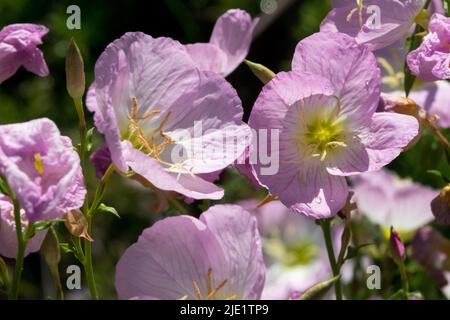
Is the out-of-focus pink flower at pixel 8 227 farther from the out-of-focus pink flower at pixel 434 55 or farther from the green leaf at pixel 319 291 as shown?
the out-of-focus pink flower at pixel 434 55

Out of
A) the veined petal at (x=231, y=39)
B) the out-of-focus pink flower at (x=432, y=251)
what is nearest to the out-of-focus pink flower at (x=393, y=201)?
the out-of-focus pink flower at (x=432, y=251)

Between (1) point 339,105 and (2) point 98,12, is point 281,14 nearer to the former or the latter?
(2) point 98,12

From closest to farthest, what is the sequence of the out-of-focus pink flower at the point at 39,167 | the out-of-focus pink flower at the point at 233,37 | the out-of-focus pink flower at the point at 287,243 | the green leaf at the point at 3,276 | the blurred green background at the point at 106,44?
the out-of-focus pink flower at the point at 39,167 → the green leaf at the point at 3,276 → the out-of-focus pink flower at the point at 233,37 → the out-of-focus pink flower at the point at 287,243 → the blurred green background at the point at 106,44

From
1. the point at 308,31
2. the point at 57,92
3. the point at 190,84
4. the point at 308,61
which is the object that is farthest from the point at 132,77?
the point at 57,92

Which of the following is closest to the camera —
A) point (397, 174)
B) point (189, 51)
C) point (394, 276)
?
point (189, 51)

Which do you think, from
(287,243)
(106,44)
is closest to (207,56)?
(287,243)

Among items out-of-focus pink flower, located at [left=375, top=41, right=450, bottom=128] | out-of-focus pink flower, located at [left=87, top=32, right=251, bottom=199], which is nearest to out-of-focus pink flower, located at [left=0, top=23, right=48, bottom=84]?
out-of-focus pink flower, located at [left=87, top=32, right=251, bottom=199]
